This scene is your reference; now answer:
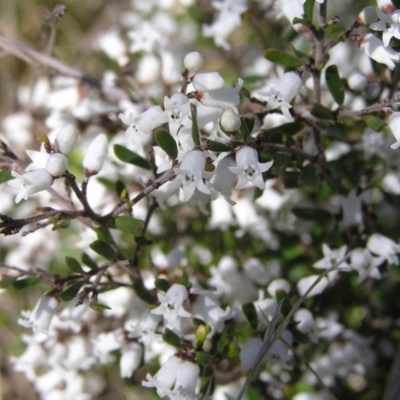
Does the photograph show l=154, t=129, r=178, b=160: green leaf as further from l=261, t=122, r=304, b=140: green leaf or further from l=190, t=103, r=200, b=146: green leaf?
l=261, t=122, r=304, b=140: green leaf

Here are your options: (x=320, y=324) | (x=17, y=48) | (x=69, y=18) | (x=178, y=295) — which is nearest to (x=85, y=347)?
(x=178, y=295)

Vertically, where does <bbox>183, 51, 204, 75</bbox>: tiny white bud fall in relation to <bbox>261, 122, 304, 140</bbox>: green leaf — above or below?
above

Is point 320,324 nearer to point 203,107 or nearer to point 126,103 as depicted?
point 203,107

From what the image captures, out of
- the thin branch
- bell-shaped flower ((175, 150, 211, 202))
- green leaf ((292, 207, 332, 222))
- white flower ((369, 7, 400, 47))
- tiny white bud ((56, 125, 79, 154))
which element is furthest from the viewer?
the thin branch

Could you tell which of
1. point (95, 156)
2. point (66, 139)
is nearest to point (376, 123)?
point (95, 156)

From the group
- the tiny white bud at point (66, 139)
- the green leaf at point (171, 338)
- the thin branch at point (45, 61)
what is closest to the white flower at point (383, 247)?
the green leaf at point (171, 338)

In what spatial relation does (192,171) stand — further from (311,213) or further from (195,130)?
(311,213)

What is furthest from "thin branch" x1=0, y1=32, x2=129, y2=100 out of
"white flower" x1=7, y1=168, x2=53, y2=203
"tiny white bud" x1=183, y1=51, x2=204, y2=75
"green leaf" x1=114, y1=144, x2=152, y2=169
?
"white flower" x1=7, y1=168, x2=53, y2=203
